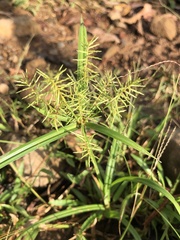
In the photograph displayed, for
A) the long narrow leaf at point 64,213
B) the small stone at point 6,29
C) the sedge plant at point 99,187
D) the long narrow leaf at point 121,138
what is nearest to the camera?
the long narrow leaf at point 121,138

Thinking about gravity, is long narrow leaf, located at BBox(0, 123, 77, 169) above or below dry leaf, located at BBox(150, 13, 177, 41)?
below

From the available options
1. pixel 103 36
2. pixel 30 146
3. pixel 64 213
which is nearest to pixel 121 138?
pixel 30 146

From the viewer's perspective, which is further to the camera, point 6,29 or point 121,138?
point 6,29

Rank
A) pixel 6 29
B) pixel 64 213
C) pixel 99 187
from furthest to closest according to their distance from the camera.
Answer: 1. pixel 6 29
2. pixel 99 187
3. pixel 64 213

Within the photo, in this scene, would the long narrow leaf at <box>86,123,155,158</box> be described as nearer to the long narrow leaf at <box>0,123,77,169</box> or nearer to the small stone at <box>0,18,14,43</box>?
the long narrow leaf at <box>0,123,77,169</box>

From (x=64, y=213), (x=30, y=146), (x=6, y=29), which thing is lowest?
(x=64, y=213)

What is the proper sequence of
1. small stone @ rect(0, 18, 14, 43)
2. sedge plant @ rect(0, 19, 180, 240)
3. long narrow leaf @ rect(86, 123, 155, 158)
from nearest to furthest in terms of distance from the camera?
long narrow leaf @ rect(86, 123, 155, 158) < sedge plant @ rect(0, 19, 180, 240) < small stone @ rect(0, 18, 14, 43)

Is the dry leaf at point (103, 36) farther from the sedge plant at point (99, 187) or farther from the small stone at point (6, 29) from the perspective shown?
the sedge plant at point (99, 187)

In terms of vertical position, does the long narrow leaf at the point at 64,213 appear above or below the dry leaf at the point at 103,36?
below

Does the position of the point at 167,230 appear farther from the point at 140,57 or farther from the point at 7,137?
the point at 140,57

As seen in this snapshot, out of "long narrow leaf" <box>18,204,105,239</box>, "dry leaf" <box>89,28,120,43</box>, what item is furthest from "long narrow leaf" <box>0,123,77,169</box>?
"dry leaf" <box>89,28,120,43</box>

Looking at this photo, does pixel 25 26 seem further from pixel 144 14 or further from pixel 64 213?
pixel 64 213

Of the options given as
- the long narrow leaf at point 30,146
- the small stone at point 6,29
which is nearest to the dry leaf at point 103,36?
the small stone at point 6,29
